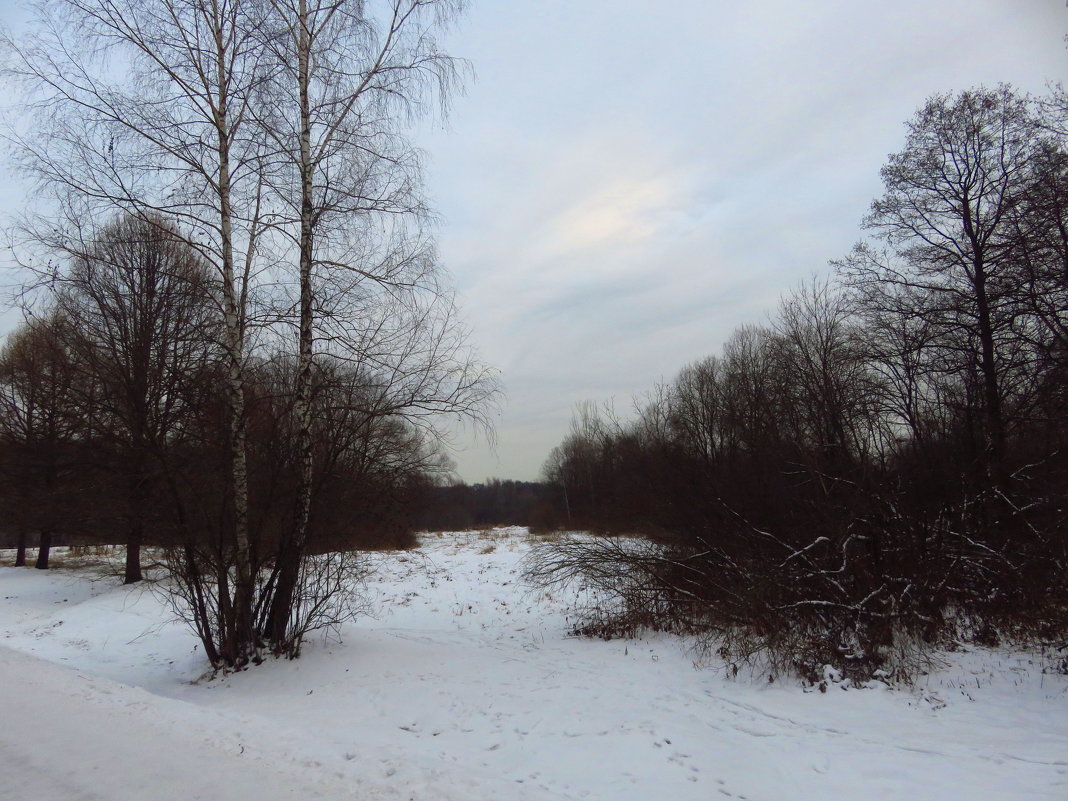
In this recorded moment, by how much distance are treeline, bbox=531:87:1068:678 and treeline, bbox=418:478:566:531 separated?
1145 inches

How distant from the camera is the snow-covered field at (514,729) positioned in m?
4.29

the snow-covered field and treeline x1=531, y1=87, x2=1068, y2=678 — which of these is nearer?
the snow-covered field

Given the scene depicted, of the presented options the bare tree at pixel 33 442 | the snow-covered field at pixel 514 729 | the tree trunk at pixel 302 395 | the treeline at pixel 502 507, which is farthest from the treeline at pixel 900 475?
the treeline at pixel 502 507

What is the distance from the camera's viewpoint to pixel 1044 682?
639 centimetres

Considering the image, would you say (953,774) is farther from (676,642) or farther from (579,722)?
(676,642)

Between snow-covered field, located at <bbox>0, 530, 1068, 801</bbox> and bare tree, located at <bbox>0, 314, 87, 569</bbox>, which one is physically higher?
bare tree, located at <bbox>0, 314, 87, 569</bbox>

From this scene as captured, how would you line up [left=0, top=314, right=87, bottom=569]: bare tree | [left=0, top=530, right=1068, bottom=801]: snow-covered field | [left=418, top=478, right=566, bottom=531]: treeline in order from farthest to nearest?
[left=418, top=478, right=566, bottom=531]: treeline
[left=0, top=314, right=87, bottom=569]: bare tree
[left=0, top=530, right=1068, bottom=801]: snow-covered field

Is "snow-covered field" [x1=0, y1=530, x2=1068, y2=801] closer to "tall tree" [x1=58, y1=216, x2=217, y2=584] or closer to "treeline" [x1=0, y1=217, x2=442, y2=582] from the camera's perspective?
"treeline" [x1=0, y1=217, x2=442, y2=582]

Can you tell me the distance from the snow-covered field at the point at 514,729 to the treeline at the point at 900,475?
39.5 inches

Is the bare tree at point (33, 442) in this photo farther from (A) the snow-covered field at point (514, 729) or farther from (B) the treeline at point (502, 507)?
(B) the treeline at point (502, 507)

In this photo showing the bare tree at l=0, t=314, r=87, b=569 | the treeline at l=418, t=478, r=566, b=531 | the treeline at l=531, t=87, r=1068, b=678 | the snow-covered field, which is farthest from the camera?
the treeline at l=418, t=478, r=566, b=531

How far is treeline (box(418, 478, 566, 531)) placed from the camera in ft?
150

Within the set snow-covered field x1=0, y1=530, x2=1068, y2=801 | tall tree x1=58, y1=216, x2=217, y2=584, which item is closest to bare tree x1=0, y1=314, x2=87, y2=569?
tall tree x1=58, y1=216, x2=217, y2=584

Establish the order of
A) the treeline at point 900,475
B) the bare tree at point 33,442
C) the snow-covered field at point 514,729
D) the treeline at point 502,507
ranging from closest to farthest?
the snow-covered field at point 514,729 → the treeline at point 900,475 → the bare tree at point 33,442 → the treeline at point 502,507
